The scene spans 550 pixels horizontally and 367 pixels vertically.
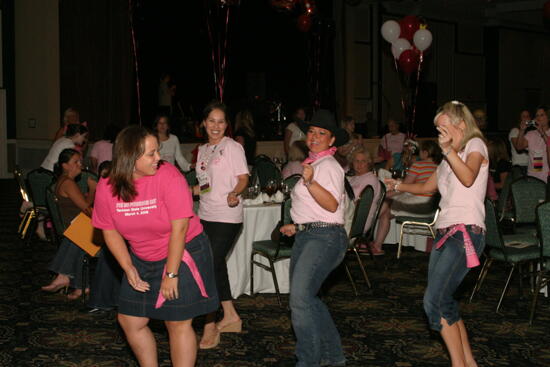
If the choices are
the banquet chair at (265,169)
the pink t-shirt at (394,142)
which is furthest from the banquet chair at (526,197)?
the pink t-shirt at (394,142)

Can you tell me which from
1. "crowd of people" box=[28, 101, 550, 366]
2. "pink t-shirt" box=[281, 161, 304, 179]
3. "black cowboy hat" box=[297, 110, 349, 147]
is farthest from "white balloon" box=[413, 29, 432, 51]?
"black cowboy hat" box=[297, 110, 349, 147]

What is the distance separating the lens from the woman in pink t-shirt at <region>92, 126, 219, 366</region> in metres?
2.96

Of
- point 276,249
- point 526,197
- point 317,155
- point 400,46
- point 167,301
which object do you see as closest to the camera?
point 167,301

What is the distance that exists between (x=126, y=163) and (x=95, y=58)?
434 inches

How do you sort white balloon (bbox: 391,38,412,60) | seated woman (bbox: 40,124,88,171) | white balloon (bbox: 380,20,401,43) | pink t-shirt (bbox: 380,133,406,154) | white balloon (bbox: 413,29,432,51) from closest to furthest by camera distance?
seated woman (bbox: 40,124,88,171) < pink t-shirt (bbox: 380,133,406,154) < white balloon (bbox: 413,29,432,51) < white balloon (bbox: 391,38,412,60) < white balloon (bbox: 380,20,401,43)

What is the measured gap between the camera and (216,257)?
4270 mm

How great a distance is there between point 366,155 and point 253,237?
1.62 m

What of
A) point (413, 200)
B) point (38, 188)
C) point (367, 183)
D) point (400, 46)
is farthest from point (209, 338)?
point (400, 46)

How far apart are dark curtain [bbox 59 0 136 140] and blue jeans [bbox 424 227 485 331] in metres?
10.8

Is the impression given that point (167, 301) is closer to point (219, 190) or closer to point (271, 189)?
point (219, 190)

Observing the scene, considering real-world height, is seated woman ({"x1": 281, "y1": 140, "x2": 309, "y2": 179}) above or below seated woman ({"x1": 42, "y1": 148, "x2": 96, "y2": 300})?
above

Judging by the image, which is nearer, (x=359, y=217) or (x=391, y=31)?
(x=359, y=217)

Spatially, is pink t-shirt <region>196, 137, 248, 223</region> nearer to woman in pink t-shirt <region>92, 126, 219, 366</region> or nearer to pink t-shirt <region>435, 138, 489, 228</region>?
woman in pink t-shirt <region>92, 126, 219, 366</region>

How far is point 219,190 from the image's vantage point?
431cm
